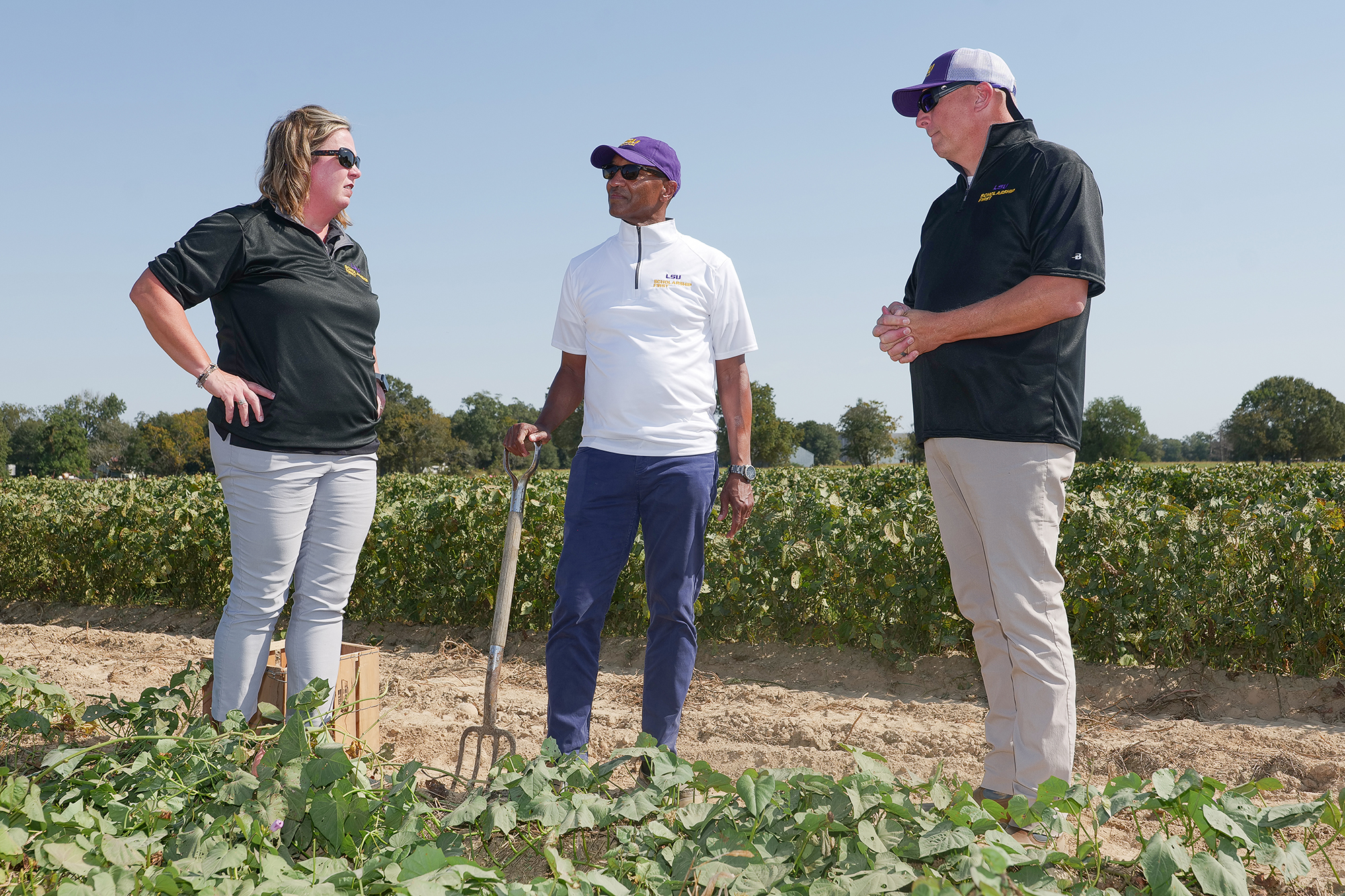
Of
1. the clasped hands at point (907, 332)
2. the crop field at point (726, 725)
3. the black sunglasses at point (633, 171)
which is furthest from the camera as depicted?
the black sunglasses at point (633, 171)

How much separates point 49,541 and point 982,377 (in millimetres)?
9161

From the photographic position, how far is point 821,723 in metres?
4.11

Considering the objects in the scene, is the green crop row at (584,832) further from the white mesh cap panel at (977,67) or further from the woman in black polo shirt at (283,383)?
the white mesh cap panel at (977,67)

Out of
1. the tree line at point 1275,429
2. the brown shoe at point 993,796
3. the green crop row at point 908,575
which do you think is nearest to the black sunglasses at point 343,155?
the brown shoe at point 993,796

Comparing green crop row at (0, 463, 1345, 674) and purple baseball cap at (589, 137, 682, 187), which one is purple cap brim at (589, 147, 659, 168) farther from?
green crop row at (0, 463, 1345, 674)

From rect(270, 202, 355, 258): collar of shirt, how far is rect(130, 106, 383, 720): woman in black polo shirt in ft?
0.04

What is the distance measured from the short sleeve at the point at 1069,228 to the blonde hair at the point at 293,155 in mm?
2267

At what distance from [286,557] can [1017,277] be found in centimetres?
242

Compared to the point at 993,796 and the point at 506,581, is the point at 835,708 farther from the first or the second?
the point at 506,581

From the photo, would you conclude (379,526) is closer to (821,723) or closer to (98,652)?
(98,652)

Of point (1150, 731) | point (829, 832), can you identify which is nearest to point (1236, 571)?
point (1150, 731)

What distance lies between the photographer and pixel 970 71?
259 cm

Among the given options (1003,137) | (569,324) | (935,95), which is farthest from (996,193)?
(569,324)

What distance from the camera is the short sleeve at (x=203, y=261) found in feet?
8.86
